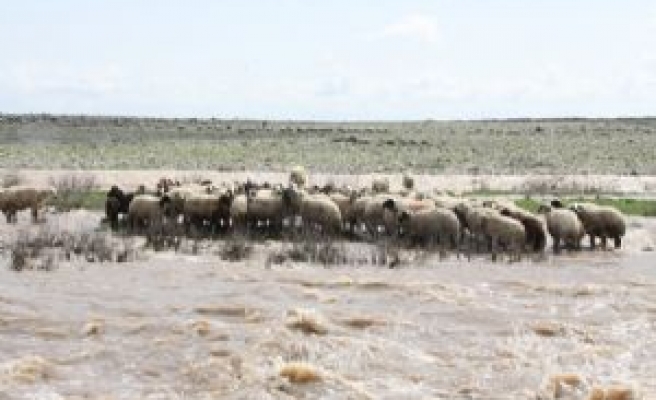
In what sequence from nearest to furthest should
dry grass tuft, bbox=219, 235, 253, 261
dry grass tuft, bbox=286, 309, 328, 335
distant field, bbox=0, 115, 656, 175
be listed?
dry grass tuft, bbox=286, 309, 328, 335 < dry grass tuft, bbox=219, 235, 253, 261 < distant field, bbox=0, 115, 656, 175

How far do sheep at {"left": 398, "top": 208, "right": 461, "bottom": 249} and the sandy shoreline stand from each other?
1287 centimetres

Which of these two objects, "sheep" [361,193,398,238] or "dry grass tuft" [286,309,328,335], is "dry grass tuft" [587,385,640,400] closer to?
"dry grass tuft" [286,309,328,335]

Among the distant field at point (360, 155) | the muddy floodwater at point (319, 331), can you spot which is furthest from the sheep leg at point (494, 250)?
the distant field at point (360, 155)

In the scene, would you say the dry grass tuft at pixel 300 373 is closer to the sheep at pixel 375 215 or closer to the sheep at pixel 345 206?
the sheep at pixel 375 215

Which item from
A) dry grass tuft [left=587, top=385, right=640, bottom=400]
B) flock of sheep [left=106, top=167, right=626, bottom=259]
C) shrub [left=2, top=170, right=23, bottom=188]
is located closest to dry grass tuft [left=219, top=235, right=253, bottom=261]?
flock of sheep [left=106, top=167, right=626, bottom=259]

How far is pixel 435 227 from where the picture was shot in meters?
21.7

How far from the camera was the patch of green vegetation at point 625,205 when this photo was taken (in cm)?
2795

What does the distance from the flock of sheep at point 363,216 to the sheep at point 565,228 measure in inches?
0.8

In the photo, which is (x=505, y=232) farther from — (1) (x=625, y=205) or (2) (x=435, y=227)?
(1) (x=625, y=205)

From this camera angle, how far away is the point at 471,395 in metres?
11.2

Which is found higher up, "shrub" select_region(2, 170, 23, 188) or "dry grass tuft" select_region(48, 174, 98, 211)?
"shrub" select_region(2, 170, 23, 188)

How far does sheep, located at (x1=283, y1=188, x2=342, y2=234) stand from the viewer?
22.9 m

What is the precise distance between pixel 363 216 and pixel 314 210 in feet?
3.65

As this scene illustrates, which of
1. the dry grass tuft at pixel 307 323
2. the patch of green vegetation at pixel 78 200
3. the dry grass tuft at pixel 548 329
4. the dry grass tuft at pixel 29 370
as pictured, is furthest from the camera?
the patch of green vegetation at pixel 78 200
